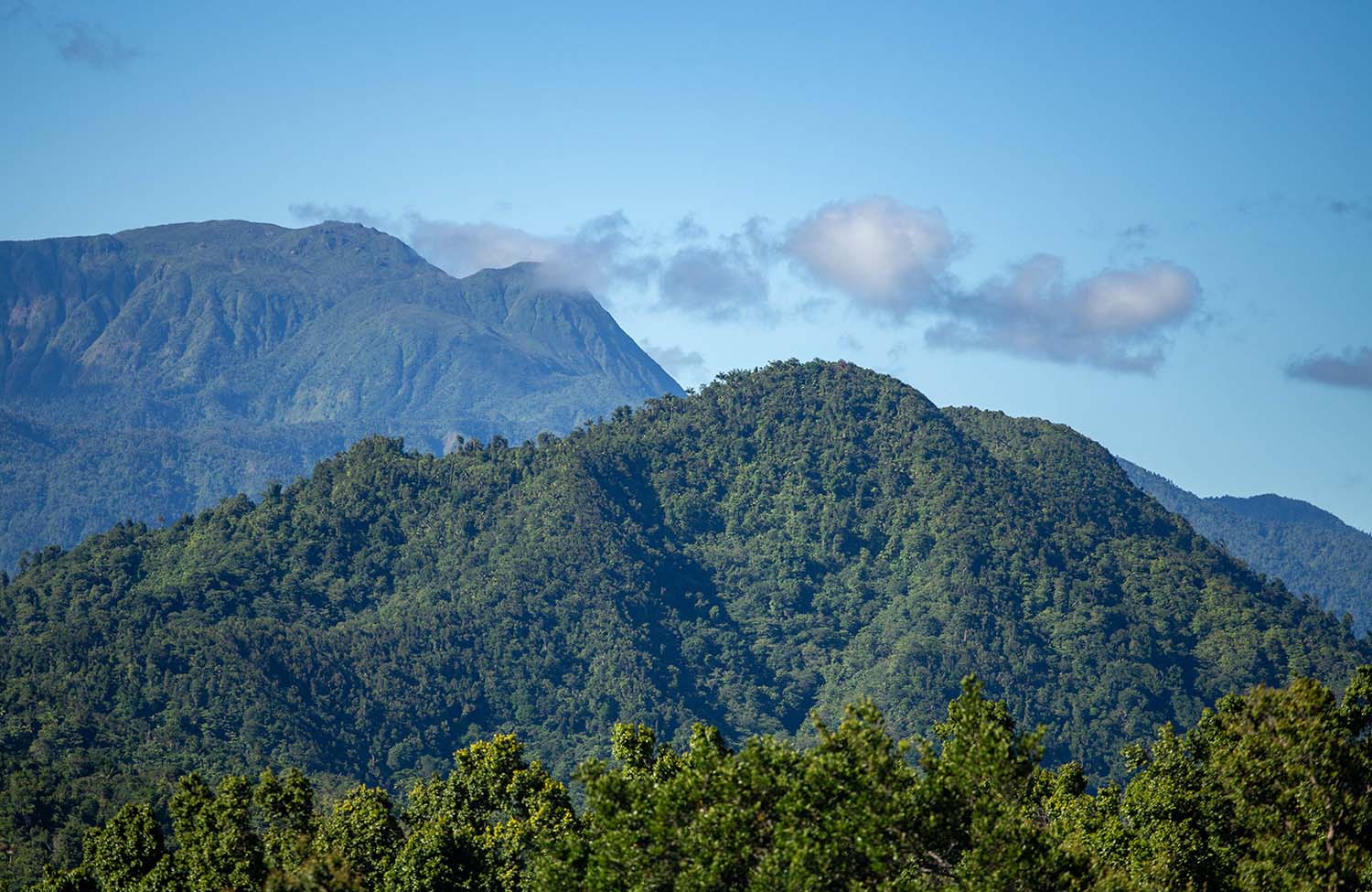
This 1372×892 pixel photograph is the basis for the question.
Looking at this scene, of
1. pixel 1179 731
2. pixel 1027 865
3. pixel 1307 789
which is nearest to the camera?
pixel 1027 865

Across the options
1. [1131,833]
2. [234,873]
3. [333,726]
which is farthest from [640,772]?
[333,726]

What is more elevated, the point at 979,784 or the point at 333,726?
the point at 979,784

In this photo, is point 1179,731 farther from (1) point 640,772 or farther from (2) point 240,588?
(1) point 640,772

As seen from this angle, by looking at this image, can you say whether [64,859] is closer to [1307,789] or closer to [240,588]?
[1307,789]

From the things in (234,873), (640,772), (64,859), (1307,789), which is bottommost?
(64,859)

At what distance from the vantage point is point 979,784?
1692 inches

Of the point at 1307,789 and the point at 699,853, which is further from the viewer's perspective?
the point at 1307,789

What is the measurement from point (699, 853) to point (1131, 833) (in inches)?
1062

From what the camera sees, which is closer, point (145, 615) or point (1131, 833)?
point (1131, 833)

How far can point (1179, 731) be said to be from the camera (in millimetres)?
185750

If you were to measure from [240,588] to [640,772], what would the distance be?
14594cm

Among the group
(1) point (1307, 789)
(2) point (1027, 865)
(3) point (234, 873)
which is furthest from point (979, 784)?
(3) point (234, 873)

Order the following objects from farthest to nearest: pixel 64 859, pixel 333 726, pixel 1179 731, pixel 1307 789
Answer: pixel 1179 731 → pixel 333 726 → pixel 64 859 → pixel 1307 789

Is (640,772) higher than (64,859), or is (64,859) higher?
(640,772)
